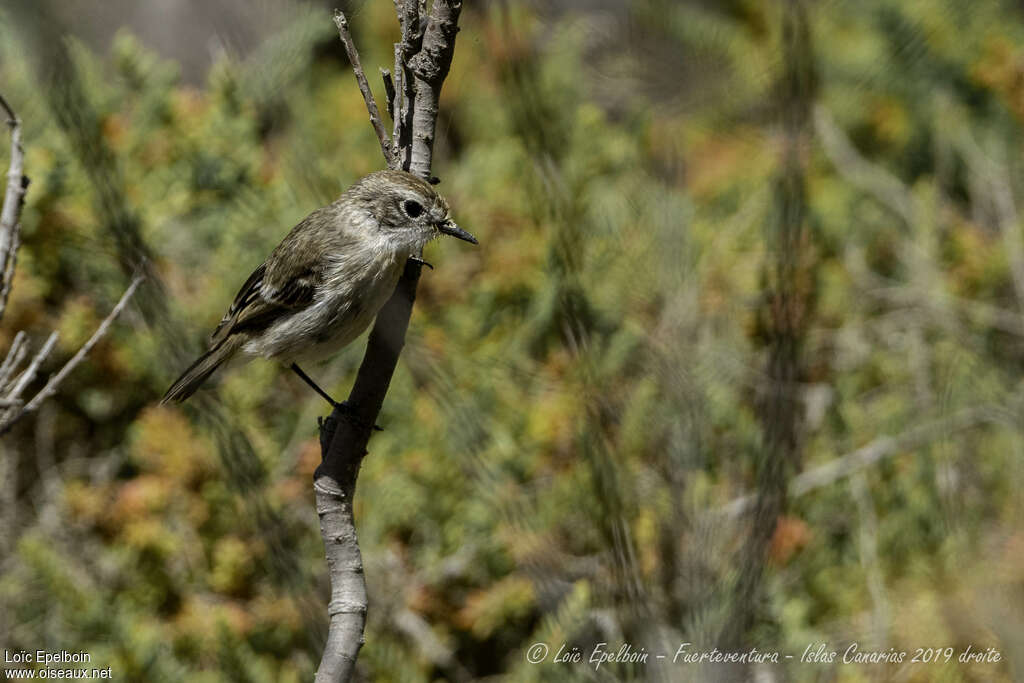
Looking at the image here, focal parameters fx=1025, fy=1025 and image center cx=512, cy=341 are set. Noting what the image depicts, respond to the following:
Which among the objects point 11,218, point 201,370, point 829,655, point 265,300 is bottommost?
point 829,655

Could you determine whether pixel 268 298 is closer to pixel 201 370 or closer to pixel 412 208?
pixel 201 370

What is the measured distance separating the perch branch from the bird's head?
0.41 m

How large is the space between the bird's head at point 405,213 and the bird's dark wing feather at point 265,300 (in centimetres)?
29

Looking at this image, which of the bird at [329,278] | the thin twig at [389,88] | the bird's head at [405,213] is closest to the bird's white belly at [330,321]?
the bird at [329,278]

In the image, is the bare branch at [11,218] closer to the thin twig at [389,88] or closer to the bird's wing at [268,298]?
the thin twig at [389,88]

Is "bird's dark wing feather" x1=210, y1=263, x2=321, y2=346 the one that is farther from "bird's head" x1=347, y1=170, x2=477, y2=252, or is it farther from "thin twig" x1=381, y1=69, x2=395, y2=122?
"thin twig" x1=381, y1=69, x2=395, y2=122

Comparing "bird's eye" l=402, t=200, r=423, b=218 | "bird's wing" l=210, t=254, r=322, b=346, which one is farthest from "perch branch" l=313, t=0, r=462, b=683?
"bird's wing" l=210, t=254, r=322, b=346

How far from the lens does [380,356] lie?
2025mm

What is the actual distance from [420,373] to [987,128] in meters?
4.21

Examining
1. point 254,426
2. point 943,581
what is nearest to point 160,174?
point 254,426

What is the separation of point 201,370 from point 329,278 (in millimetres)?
507

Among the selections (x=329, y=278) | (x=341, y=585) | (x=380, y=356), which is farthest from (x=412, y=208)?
(x=341, y=585)

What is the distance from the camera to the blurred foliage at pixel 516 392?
3.42 meters

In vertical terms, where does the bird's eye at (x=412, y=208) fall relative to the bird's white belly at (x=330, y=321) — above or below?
Result: above
